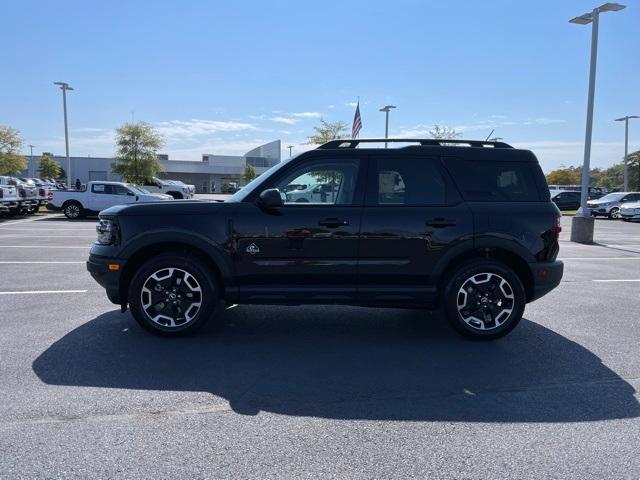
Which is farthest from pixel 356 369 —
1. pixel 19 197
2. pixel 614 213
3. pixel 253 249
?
pixel 614 213

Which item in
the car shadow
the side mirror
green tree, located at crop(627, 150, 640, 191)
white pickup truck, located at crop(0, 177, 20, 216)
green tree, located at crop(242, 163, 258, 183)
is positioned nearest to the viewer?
the car shadow

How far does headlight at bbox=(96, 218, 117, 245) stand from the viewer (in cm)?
520

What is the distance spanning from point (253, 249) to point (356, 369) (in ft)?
5.10

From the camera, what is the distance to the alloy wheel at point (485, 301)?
525 centimetres

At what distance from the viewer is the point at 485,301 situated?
5.29m

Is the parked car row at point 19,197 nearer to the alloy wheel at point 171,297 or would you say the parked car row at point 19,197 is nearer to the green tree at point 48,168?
the alloy wheel at point 171,297

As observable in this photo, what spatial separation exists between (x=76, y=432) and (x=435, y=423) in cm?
231

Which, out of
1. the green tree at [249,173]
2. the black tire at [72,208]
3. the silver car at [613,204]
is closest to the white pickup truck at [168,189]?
the black tire at [72,208]

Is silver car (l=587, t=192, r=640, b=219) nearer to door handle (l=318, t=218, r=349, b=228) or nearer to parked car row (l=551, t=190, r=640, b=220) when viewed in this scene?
parked car row (l=551, t=190, r=640, b=220)

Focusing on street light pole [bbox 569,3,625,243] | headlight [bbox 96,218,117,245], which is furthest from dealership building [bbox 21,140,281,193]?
headlight [bbox 96,218,117,245]

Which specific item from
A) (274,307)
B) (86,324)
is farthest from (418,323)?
(86,324)

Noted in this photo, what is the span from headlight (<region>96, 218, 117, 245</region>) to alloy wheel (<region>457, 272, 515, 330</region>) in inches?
139

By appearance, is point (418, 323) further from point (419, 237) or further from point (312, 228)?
point (312, 228)

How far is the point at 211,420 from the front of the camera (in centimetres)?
345
